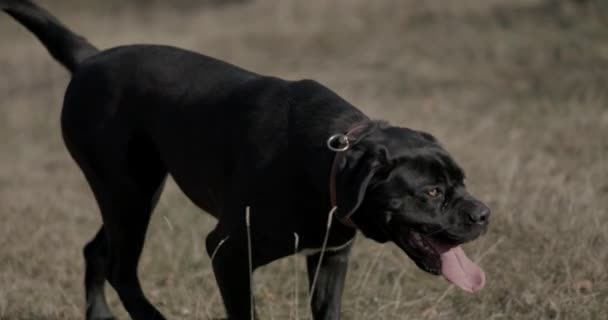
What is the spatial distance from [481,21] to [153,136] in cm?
889

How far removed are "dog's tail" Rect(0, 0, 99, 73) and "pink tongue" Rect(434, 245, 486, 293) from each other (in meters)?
2.25

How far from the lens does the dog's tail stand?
5.05 meters

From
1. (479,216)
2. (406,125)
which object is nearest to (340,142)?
(479,216)

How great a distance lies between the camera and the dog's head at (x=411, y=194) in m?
3.78

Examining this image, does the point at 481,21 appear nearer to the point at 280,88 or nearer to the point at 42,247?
the point at 42,247

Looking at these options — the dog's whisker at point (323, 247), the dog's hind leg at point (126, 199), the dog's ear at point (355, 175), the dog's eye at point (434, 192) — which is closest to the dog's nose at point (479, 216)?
the dog's eye at point (434, 192)

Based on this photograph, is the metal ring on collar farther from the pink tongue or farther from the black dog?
the pink tongue

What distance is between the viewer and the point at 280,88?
4309 mm

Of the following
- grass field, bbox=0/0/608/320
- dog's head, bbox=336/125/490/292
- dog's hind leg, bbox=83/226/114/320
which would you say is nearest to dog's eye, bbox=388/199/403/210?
dog's head, bbox=336/125/490/292

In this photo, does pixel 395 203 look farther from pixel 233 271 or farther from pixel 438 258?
pixel 233 271

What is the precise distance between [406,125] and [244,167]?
16.3ft

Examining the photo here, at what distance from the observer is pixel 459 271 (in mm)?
3982

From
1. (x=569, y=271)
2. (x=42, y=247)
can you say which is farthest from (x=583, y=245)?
(x=42, y=247)

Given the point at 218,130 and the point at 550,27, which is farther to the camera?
the point at 550,27
